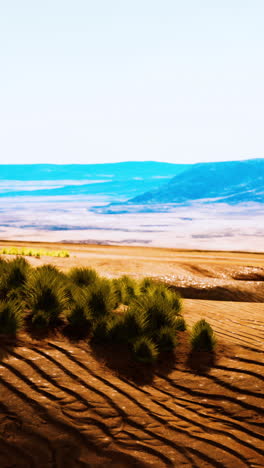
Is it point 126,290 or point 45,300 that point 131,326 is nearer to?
point 45,300

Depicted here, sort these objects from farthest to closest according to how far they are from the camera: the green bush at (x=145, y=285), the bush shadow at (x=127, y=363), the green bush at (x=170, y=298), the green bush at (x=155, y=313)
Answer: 1. the green bush at (x=145, y=285)
2. the green bush at (x=170, y=298)
3. the green bush at (x=155, y=313)
4. the bush shadow at (x=127, y=363)

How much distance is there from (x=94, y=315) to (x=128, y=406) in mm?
2012

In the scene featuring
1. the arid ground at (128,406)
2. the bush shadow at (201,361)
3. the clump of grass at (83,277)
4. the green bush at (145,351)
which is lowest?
the arid ground at (128,406)

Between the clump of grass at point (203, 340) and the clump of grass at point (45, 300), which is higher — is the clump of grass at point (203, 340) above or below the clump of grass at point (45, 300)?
below

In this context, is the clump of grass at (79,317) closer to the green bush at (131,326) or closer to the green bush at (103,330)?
the green bush at (103,330)

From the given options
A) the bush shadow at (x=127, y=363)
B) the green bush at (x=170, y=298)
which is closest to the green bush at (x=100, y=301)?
the bush shadow at (x=127, y=363)

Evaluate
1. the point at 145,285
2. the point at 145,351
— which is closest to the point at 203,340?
the point at 145,351

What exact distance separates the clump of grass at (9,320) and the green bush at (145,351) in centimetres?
142

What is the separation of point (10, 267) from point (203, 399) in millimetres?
4181

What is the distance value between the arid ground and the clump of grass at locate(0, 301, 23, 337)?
0.14 metres

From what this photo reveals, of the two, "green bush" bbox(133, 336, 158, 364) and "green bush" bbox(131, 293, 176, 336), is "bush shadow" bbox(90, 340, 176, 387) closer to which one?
"green bush" bbox(133, 336, 158, 364)

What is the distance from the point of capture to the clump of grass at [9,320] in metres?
6.41

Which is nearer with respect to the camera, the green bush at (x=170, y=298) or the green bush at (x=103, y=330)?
the green bush at (x=103, y=330)

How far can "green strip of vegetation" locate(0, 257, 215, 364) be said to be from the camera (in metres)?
6.51
